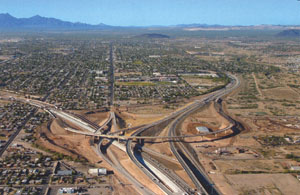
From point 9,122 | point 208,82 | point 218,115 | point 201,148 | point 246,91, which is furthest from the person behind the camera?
point 208,82

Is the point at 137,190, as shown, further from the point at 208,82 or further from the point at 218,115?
the point at 208,82

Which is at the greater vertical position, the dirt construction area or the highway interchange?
the highway interchange

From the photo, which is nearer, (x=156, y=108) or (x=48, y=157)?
(x=48, y=157)

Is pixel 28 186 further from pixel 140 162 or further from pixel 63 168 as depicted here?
pixel 140 162

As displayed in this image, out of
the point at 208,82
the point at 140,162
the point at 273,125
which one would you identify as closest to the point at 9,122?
the point at 140,162

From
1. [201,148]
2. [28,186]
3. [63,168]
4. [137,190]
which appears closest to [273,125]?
[201,148]

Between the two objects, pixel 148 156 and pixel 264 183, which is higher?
pixel 148 156

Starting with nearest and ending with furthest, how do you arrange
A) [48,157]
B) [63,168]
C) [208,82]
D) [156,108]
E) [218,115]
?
1. [63,168]
2. [48,157]
3. [218,115]
4. [156,108]
5. [208,82]

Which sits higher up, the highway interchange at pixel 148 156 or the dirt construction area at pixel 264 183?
the highway interchange at pixel 148 156

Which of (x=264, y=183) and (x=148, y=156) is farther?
(x=148, y=156)
